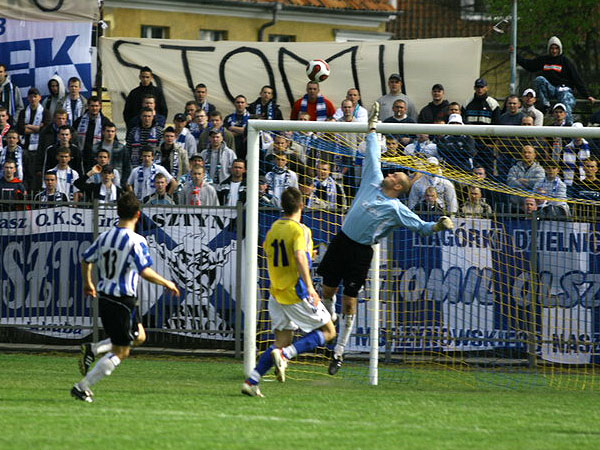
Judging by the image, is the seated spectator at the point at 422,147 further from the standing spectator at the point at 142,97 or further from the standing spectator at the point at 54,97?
the standing spectator at the point at 54,97

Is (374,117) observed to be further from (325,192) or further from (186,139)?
(186,139)

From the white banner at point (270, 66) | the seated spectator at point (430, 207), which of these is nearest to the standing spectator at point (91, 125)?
the white banner at point (270, 66)

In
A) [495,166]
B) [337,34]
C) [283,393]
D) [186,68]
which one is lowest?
[283,393]

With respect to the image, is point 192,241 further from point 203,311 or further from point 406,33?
point 406,33

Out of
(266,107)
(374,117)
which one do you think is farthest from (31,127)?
(374,117)

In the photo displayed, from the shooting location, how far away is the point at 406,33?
45.4 m

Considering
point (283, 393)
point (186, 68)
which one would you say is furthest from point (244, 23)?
point (283, 393)

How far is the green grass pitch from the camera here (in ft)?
25.7

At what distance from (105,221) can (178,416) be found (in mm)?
6045

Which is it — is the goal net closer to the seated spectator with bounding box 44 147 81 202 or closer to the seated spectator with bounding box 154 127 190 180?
the seated spectator with bounding box 154 127 190 180

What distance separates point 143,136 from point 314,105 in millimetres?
2672

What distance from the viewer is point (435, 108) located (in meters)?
17.0

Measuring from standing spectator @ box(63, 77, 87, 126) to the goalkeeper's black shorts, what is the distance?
7408mm

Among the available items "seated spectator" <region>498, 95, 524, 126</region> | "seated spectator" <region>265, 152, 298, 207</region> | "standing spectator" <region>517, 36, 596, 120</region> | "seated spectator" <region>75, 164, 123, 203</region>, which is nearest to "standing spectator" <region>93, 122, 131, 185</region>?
"seated spectator" <region>75, 164, 123, 203</region>
